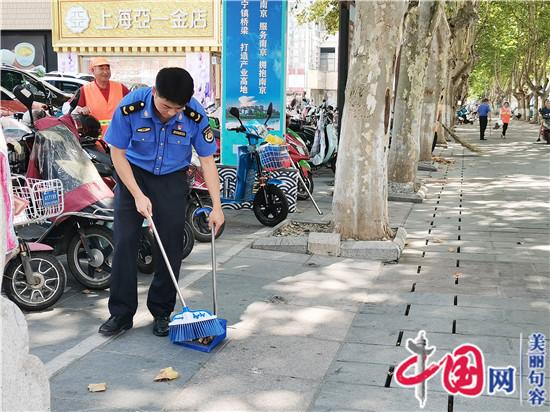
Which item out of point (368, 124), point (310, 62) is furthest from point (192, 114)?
point (310, 62)

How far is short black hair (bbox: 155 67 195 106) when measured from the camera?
3.79m

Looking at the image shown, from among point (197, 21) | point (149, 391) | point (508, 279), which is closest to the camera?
point (149, 391)

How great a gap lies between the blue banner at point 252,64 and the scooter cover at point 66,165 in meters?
4.58

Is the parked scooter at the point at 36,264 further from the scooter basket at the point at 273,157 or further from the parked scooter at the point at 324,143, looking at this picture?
the parked scooter at the point at 324,143

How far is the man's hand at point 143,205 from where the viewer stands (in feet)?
12.9

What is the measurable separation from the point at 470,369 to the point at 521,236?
4909mm

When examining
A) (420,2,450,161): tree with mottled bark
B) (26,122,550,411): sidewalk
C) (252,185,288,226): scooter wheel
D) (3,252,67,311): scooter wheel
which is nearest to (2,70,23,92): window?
(252,185,288,226): scooter wheel

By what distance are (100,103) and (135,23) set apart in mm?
20800

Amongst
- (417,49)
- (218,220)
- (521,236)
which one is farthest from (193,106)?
(417,49)

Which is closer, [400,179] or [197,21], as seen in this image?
[400,179]

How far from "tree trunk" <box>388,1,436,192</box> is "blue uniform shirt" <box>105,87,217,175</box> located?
694cm

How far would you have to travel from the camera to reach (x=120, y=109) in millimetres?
4039

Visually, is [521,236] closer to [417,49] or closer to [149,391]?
[417,49]

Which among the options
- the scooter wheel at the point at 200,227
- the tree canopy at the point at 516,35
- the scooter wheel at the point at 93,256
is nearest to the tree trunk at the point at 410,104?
the scooter wheel at the point at 200,227
